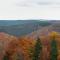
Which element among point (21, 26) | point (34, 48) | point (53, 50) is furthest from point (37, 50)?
point (21, 26)

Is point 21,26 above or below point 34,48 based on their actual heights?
above

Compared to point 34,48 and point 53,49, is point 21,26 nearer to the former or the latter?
point 34,48

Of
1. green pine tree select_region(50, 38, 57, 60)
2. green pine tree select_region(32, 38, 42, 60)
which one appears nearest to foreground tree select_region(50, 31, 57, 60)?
green pine tree select_region(50, 38, 57, 60)

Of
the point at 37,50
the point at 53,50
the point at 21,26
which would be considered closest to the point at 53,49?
the point at 53,50

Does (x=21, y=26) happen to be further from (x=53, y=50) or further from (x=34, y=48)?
(x=53, y=50)

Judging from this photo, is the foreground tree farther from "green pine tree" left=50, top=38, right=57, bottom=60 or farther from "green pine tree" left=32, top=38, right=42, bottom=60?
"green pine tree" left=32, top=38, right=42, bottom=60

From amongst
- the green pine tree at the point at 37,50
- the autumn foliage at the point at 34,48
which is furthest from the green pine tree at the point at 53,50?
the green pine tree at the point at 37,50

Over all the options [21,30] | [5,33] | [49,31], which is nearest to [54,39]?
[49,31]

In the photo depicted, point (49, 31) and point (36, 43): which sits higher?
point (49, 31)

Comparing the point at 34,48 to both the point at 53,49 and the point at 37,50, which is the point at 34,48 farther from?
the point at 53,49
